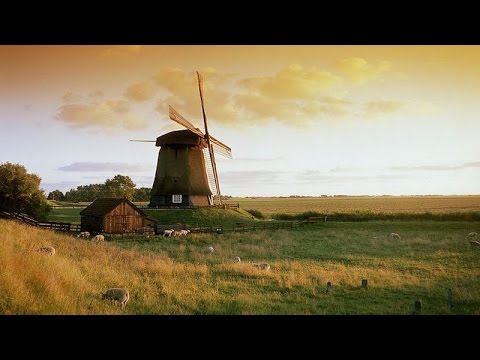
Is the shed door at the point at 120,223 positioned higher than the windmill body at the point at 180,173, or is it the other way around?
the windmill body at the point at 180,173

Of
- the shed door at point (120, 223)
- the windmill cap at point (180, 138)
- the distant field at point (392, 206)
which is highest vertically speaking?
the windmill cap at point (180, 138)

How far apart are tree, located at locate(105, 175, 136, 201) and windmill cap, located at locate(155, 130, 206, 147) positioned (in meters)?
5.65

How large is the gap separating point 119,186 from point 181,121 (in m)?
7.08

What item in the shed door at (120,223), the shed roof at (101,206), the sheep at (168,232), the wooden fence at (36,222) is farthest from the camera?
the shed door at (120,223)

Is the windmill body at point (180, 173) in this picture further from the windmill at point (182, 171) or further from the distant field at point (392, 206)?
the distant field at point (392, 206)

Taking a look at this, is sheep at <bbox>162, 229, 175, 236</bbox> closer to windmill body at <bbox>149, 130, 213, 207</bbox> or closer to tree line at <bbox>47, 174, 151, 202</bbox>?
tree line at <bbox>47, 174, 151, 202</bbox>

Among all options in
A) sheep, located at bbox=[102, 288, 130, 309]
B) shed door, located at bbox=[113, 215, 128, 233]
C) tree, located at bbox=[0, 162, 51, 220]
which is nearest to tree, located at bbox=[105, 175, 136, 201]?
shed door, located at bbox=[113, 215, 128, 233]

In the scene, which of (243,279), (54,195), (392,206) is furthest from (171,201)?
(392,206)

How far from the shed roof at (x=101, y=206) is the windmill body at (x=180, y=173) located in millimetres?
5823

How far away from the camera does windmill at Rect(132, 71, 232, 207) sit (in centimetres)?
2719

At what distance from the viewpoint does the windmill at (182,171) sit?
89.2 feet

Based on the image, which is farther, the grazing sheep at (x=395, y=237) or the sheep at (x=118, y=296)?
the grazing sheep at (x=395, y=237)

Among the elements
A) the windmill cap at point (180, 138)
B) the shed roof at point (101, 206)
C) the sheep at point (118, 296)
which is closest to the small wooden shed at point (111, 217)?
the shed roof at point (101, 206)
